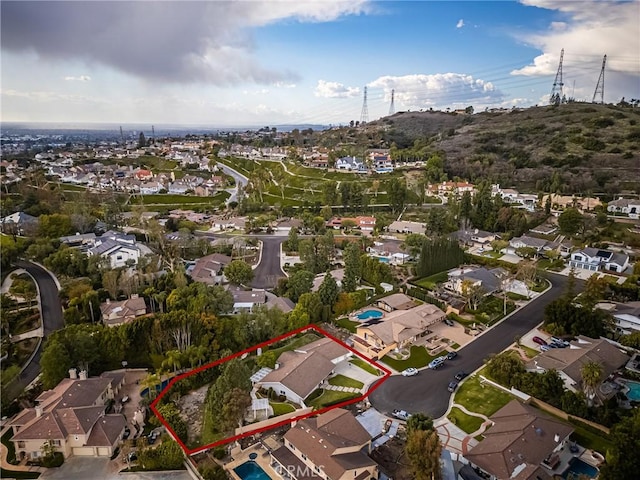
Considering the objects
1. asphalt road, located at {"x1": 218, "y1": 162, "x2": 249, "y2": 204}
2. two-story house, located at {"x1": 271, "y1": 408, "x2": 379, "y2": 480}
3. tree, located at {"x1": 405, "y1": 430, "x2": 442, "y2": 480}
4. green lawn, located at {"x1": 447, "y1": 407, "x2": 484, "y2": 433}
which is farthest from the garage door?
asphalt road, located at {"x1": 218, "y1": 162, "x2": 249, "y2": 204}

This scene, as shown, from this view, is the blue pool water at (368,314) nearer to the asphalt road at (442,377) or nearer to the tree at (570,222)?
the asphalt road at (442,377)

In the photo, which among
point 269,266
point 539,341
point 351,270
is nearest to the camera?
point 539,341

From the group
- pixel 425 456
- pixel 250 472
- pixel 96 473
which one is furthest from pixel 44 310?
pixel 425 456

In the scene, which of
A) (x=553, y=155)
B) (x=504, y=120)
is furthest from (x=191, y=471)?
(x=504, y=120)

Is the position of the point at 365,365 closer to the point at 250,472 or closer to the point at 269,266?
the point at 250,472

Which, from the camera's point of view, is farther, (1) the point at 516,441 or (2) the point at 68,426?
(2) the point at 68,426

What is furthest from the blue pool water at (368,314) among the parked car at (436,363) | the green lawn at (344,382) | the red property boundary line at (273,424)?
the green lawn at (344,382)

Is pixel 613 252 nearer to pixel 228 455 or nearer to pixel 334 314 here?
pixel 334 314
